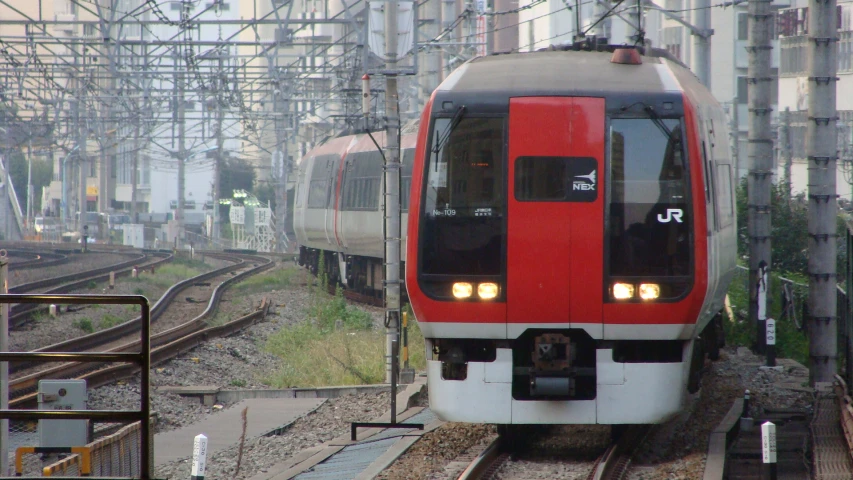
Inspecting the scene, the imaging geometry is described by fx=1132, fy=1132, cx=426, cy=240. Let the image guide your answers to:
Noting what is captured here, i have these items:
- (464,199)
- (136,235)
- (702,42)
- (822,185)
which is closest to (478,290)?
(464,199)

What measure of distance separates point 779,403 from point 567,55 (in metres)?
4.81

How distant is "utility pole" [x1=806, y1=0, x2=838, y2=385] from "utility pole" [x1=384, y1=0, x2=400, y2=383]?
448 cm

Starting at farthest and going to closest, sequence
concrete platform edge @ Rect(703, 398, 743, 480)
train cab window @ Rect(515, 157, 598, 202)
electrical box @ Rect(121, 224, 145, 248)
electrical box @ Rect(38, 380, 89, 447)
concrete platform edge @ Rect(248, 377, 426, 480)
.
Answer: electrical box @ Rect(121, 224, 145, 248) < concrete platform edge @ Rect(248, 377, 426, 480) < train cab window @ Rect(515, 157, 598, 202) < concrete platform edge @ Rect(703, 398, 743, 480) < electrical box @ Rect(38, 380, 89, 447)

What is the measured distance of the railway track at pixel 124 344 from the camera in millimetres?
12773

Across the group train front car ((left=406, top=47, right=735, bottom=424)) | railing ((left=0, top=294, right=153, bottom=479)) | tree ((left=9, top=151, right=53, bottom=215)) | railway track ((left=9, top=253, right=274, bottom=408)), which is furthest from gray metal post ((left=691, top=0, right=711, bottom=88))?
tree ((left=9, top=151, right=53, bottom=215))

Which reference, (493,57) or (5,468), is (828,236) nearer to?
(493,57)

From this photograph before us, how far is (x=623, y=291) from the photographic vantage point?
26.4 ft

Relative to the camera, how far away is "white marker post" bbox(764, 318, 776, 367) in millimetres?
13414

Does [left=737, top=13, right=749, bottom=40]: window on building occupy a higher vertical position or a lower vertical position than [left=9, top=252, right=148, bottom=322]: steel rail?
higher

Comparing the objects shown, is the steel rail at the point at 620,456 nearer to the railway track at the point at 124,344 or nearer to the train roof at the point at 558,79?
the train roof at the point at 558,79

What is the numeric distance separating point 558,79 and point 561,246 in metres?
1.25

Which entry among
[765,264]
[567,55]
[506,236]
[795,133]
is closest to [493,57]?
[567,55]

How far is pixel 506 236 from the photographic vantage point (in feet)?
26.8

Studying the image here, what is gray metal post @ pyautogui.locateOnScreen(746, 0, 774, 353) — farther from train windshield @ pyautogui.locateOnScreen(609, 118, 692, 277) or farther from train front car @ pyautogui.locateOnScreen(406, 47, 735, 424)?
train windshield @ pyautogui.locateOnScreen(609, 118, 692, 277)
